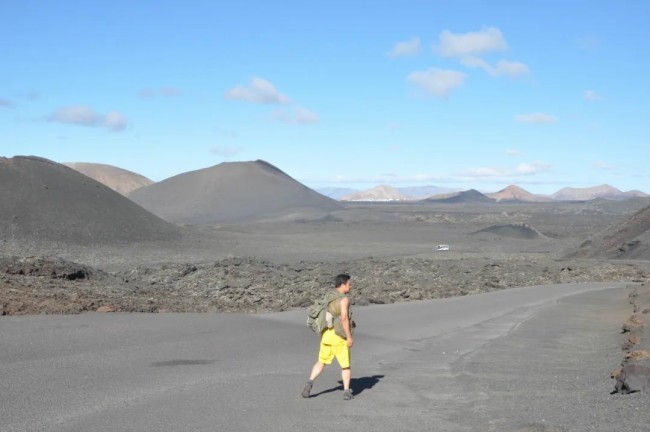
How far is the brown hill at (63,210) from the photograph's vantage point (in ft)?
158

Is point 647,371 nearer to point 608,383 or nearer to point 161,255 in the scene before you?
point 608,383

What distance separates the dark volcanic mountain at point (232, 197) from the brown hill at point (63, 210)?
2762 inches

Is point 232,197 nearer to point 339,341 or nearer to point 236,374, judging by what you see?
point 236,374

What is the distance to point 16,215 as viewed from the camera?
1913 inches

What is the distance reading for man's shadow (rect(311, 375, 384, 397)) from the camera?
31.7 feet

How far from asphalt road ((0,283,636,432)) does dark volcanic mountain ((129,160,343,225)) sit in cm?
11579

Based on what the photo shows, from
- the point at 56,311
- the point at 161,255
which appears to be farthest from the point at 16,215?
the point at 56,311

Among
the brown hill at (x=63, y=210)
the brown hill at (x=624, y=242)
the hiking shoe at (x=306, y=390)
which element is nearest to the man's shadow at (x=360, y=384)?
the hiking shoe at (x=306, y=390)

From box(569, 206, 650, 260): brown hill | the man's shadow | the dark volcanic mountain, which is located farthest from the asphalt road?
the dark volcanic mountain

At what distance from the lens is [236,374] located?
10266 millimetres

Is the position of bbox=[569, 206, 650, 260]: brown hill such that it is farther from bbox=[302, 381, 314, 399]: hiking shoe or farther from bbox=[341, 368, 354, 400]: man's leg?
bbox=[302, 381, 314, 399]: hiking shoe

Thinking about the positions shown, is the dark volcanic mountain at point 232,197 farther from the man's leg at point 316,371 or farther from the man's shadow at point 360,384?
the man's leg at point 316,371

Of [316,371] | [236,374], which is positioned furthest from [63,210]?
[316,371]

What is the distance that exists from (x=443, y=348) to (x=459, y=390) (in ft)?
13.4
